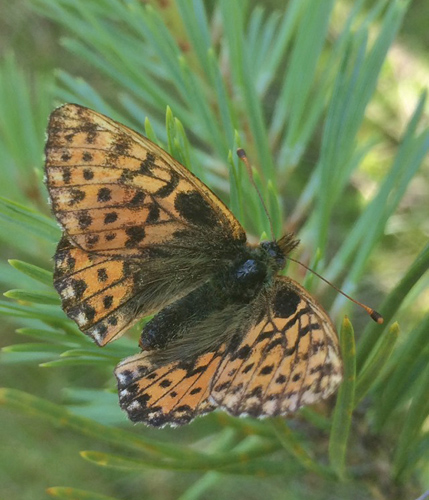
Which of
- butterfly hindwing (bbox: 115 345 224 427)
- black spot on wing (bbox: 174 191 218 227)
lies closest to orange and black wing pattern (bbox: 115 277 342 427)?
butterfly hindwing (bbox: 115 345 224 427)

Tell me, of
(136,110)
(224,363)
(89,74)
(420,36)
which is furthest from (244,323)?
(89,74)

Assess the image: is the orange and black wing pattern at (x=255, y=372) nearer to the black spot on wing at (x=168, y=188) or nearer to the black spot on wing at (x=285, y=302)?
the black spot on wing at (x=285, y=302)

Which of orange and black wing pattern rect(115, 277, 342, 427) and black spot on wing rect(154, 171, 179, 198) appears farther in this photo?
black spot on wing rect(154, 171, 179, 198)

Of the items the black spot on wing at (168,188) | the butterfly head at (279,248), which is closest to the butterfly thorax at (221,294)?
the butterfly head at (279,248)

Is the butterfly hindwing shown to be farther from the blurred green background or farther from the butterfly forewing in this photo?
the butterfly forewing

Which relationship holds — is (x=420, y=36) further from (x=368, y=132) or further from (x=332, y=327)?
(x=332, y=327)

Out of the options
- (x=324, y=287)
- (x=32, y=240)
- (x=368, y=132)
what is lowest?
(x=32, y=240)
